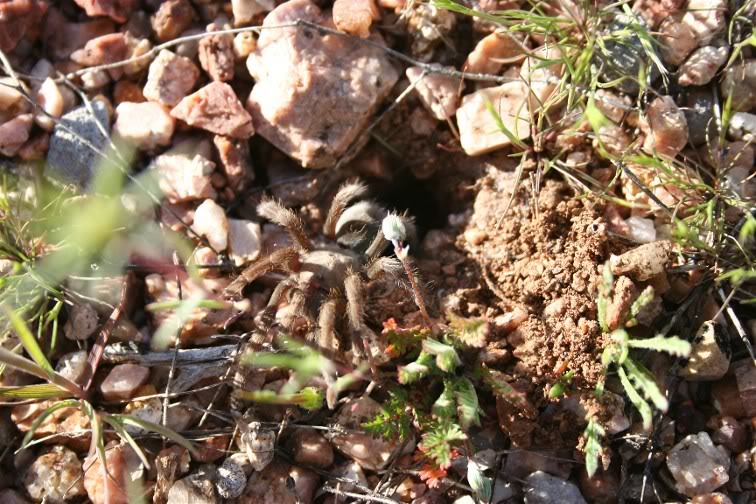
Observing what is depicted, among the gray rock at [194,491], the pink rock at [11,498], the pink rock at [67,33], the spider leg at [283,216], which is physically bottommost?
the pink rock at [11,498]

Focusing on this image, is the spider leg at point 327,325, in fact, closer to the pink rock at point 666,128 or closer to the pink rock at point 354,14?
the pink rock at point 354,14

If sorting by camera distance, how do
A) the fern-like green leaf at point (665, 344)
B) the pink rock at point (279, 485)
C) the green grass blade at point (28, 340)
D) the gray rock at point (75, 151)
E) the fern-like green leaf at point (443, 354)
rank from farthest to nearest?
the gray rock at point (75, 151)
the pink rock at point (279, 485)
the fern-like green leaf at point (443, 354)
the fern-like green leaf at point (665, 344)
the green grass blade at point (28, 340)

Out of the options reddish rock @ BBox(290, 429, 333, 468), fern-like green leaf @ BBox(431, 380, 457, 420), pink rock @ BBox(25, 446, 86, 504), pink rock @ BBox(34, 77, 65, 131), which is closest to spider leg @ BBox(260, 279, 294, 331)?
reddish rock @ BBox(290, 429, 333, 468)

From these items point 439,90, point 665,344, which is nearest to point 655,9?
point 439,90

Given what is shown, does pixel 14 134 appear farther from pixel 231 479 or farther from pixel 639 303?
pixel 639 303

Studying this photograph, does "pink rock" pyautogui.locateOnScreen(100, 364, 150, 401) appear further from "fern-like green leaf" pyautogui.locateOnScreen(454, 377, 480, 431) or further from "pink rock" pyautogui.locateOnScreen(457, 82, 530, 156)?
"pink rock" pyautogui.locateOnScreen(457, 82, 530, 156)

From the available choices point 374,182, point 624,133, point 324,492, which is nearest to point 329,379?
point 324,492

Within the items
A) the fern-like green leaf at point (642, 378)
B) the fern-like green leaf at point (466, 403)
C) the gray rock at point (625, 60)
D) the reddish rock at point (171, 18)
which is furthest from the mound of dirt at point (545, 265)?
the reddish rock at point (171, 18)
